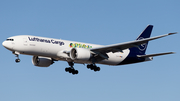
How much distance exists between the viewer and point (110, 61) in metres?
44.4

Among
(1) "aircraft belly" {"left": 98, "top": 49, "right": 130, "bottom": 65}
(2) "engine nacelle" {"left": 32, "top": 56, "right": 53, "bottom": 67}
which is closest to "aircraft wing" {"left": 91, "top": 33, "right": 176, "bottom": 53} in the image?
(1) "aircraft belly" {"left": 98, "top": 49, "right": 130, "bottom": 65}

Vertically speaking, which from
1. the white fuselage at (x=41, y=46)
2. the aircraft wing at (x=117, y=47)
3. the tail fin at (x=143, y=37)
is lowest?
the aircraft wing at (x=117, y=47)

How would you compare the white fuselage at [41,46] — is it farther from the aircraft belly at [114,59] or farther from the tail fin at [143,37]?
Answer: the tail fin at [143,37]

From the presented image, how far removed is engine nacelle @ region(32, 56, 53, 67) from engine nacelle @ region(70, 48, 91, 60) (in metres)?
6.02

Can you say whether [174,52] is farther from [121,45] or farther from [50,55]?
[50,55]

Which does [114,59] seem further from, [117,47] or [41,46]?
[41,46]

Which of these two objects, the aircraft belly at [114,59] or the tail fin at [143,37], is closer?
the aircraft belly at [114,59]

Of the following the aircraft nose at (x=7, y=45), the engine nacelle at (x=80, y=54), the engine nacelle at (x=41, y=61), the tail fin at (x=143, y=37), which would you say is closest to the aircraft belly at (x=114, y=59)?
the tail fin at (x=143, y=37)

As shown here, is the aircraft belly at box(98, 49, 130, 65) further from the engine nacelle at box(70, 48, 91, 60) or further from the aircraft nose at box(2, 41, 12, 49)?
the aircraft nose at box(2, 41, 12, 49)

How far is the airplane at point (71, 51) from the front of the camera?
1518 inches

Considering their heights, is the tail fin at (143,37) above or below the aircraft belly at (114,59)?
above

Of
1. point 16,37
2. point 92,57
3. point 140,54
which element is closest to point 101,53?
point 92,57

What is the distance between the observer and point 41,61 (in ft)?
147

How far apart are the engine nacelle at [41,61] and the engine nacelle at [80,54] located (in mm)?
Result: 6021
